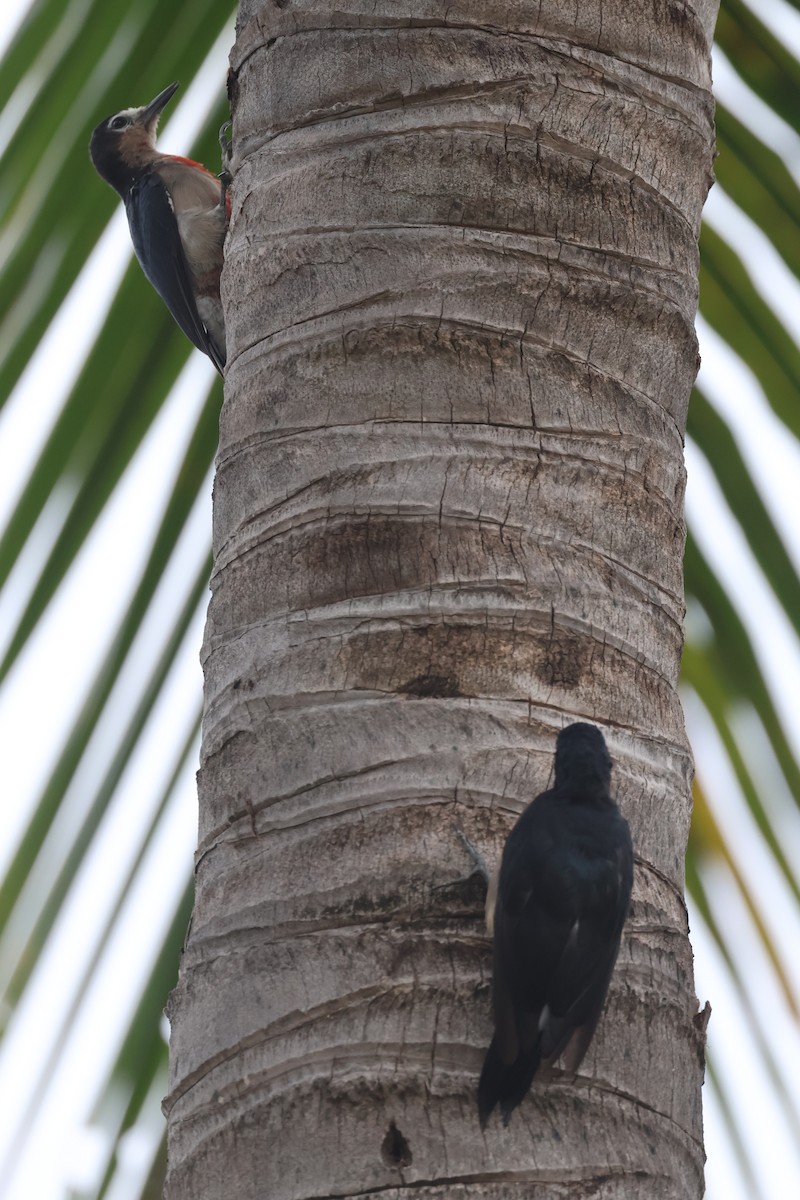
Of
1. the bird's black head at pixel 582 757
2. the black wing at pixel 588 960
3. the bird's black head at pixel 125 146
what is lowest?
the black wing at pixel 588 960

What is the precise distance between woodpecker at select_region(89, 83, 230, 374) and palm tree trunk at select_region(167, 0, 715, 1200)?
243cm

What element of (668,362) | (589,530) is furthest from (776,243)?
(589,530)

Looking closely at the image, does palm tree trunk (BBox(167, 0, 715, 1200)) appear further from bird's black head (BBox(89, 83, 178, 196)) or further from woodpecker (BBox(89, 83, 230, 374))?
bird's black head (BBox(89, 83, 178, 196))

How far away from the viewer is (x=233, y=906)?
1.75 m

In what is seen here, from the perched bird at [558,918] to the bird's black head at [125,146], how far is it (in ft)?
14.2

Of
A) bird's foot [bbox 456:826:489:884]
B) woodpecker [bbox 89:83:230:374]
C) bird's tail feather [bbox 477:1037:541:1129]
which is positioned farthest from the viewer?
woodpecker [bbox 89:83:230:374]

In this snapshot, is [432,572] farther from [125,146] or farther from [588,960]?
[125,146]

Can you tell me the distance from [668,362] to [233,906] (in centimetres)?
94

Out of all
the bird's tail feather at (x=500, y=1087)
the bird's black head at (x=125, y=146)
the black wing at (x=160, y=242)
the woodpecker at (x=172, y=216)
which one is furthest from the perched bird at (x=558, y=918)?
the bird's black head at (x=125, y=146)

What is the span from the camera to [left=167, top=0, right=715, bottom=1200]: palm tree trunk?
1.60 metres

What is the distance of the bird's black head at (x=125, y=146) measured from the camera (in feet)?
18.5

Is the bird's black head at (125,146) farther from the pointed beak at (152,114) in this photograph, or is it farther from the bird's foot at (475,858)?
the bird's foot at (475,858)

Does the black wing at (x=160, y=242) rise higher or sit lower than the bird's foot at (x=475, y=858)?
higher

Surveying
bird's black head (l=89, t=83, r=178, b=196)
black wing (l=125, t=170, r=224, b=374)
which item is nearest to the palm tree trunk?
black wing (l=125, t=170, r=224, b=374)
